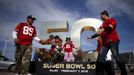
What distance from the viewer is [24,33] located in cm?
674

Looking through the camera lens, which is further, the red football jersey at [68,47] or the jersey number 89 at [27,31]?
the red football jersey at [68,47]

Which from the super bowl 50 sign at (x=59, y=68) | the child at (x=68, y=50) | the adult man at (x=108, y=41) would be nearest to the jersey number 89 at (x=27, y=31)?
the super bowl 50 sign at (x=59, y=68)

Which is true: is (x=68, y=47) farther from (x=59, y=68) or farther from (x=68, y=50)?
(x=59, y=68)

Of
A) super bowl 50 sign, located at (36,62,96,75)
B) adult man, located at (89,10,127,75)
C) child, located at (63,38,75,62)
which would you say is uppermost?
child, located at (63,38,75,62)

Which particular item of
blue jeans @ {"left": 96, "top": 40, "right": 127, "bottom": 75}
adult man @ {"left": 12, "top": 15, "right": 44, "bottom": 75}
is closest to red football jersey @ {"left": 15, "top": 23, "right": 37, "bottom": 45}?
adult man @ {"left": 12, "top": 15, "right": 44, "bottom": 75}

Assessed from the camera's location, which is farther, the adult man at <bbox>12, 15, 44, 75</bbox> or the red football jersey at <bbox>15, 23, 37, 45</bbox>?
the red football jersey at <bbox>15, 23, 37, 45</bbox>

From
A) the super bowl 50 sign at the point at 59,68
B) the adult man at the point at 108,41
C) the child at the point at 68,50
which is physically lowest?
the super bowl 50 sign at the point at 59,68

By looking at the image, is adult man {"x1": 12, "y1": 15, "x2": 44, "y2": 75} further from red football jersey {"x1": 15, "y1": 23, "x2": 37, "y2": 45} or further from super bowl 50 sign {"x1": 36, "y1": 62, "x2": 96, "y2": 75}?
super bowl 50 sign {"x1": 36, "y1": 62, "x2": 96, "y2": 75}

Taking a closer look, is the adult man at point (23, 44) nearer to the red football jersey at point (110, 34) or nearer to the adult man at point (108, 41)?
the adult man at point (108, 41)

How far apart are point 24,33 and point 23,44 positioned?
0.36 metres

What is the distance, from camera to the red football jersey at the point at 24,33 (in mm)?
6662

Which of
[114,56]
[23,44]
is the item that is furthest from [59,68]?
[114,56]

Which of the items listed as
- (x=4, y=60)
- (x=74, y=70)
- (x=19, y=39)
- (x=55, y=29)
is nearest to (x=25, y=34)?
(x=19, y=39)

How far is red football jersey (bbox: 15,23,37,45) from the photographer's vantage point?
262 inches
